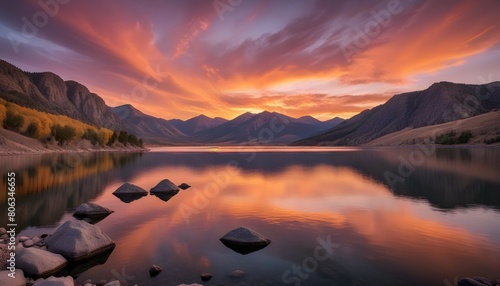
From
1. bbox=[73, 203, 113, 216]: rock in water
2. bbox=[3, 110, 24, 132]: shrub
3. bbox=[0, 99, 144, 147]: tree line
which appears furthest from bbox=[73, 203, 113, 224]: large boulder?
bbox=[3, 110, 24, 132]: shrub

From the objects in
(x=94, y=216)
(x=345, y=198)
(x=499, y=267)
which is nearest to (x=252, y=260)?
(x=499, y=267)

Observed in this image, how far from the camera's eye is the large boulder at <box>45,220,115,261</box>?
1756 centimetres

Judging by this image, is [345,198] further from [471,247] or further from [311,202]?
[471,247]

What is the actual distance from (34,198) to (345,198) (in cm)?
4030

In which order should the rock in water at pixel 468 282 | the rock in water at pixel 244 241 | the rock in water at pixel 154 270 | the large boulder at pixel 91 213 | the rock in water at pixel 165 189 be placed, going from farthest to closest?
the rock in water at pixel 165 189 < the large boulder at pixel 91 213 < the rock in water at pixel 244 241 < the rock in water at pixel 154 270 < the rock in water at pixel 468 282

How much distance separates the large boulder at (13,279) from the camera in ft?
42.9

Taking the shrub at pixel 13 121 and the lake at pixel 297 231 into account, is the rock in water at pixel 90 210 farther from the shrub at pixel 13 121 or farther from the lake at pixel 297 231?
the shrub at pixel 13 121

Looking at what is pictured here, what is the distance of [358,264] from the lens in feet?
56.7

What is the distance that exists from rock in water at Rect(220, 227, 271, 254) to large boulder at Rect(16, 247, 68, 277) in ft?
33.1

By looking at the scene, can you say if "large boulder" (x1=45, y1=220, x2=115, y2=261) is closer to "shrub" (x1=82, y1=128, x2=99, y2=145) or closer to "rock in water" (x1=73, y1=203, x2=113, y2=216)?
"rock in water" (x1=73, y1=203, x2=113, y2=216)

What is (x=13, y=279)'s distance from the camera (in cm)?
1333

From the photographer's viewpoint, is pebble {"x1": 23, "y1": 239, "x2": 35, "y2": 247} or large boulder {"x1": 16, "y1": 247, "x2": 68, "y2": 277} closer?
large boulder {"x1": 16, "y1": 247, "x2": 68, "y2": 277}

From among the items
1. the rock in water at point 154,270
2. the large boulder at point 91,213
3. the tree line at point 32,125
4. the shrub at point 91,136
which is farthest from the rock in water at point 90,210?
the shrub at point 91,136

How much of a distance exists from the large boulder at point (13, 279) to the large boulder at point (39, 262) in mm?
811
